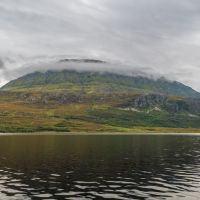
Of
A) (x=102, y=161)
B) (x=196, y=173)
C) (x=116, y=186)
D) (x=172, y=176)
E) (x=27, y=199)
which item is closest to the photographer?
(x=27, y=199)

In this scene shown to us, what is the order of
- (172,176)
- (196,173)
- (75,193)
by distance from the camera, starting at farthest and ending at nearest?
(196,173) → (172,176) → (75,193)

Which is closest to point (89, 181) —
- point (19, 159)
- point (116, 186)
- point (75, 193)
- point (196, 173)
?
point (116, 186)

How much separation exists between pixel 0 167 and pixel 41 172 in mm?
12436

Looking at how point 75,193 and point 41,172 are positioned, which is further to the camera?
point 41,172

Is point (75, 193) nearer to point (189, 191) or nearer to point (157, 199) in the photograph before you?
point (157, 199)

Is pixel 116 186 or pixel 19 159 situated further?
pixel 19 159

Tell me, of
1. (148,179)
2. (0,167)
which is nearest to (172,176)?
(148,179)

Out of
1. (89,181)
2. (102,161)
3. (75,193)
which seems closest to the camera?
(75,193)

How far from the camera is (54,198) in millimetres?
49969

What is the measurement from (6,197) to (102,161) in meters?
43.1

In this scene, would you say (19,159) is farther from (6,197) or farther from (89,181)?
(6,197)

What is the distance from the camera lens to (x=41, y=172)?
72625 millimetres

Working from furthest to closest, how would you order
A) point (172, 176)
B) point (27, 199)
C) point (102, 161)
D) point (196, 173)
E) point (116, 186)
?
point (102, 161) < point (196, 173) < point (172, 176) < point (116, 186) < point (27, 199)

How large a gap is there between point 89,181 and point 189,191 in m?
16.1
